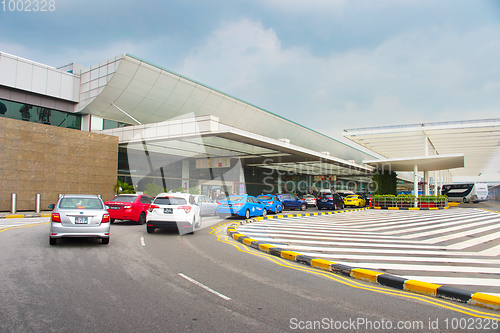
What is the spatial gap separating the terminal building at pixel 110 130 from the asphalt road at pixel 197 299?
1561 centimetres

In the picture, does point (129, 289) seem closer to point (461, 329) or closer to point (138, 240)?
point (461, 329)

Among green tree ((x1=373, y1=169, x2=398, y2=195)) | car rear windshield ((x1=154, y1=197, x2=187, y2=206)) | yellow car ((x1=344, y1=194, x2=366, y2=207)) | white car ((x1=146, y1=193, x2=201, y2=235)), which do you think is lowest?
yellow car ((x1=344, y1=194, x2=366, y2=207))

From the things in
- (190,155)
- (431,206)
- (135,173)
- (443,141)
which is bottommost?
(431,206)

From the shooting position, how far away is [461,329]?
3.98 m

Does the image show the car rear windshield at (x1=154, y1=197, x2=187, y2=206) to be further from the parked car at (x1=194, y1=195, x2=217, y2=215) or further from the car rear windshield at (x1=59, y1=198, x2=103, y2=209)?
the parked car at (x1=194, y1=195, x2=217, y2=215)

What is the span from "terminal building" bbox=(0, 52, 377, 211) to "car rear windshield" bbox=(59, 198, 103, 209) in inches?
502

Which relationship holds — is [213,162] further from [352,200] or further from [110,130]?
[352,200]

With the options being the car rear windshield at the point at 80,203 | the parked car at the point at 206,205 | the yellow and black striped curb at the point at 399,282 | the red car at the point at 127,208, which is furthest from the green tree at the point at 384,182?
the car rear windshield at the point at 80,203

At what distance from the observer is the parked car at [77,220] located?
8.75m

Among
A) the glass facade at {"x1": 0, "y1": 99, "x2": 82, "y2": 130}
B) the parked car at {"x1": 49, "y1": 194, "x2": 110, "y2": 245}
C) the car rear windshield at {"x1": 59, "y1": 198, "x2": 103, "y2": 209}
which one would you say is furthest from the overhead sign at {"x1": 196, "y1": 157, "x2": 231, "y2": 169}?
the parked car at {"x1": 49, "y1": 194, "x2": 110, "y2": 245}

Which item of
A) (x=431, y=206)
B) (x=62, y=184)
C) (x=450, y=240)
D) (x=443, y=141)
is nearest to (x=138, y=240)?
(x=450, y=240)

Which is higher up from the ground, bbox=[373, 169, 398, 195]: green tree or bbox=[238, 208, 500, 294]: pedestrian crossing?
bbox=[373, 169, 398, 195]: green tree

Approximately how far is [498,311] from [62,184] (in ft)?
Result: 83.2

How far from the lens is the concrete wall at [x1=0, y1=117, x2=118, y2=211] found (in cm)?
2086
